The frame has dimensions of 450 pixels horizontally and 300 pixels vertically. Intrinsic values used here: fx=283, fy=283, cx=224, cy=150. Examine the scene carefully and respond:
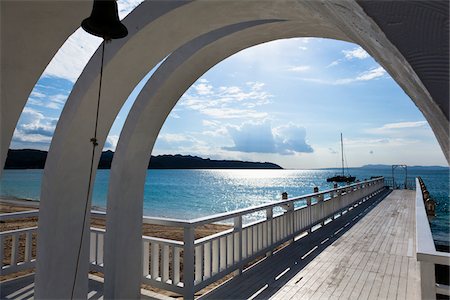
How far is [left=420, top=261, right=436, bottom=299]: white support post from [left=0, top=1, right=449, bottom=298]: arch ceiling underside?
212cm

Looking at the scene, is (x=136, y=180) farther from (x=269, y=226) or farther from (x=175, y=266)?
(x=269, y=226)

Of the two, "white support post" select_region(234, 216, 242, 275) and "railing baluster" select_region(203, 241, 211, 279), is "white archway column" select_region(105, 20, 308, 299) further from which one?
"white support post" select_region(234, 216, 242, 275)

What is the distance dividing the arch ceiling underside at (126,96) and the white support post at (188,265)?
80cm

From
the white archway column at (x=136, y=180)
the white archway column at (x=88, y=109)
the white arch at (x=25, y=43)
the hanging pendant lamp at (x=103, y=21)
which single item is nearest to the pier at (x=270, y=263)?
the white archway column at (x=136, y=180)

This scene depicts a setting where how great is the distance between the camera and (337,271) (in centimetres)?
487

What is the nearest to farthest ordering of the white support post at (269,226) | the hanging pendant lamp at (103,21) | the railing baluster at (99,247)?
the hanging pendant lamp at (103,21)
the railing baluster at (99,247)
the white support post at (269,226)

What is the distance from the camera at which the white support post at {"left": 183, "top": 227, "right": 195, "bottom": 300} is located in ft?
12.5

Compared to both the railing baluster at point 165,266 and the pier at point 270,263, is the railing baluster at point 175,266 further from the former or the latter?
the railing baluster at point 165,266

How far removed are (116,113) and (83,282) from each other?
2206 mm

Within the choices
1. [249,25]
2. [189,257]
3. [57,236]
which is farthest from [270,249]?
[249,25]

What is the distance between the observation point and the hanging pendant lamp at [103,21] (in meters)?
2.12

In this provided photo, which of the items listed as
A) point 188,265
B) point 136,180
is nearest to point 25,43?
point 136,180

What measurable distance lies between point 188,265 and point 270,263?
213 centimetres

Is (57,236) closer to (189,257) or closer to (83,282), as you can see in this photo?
(83,282)
